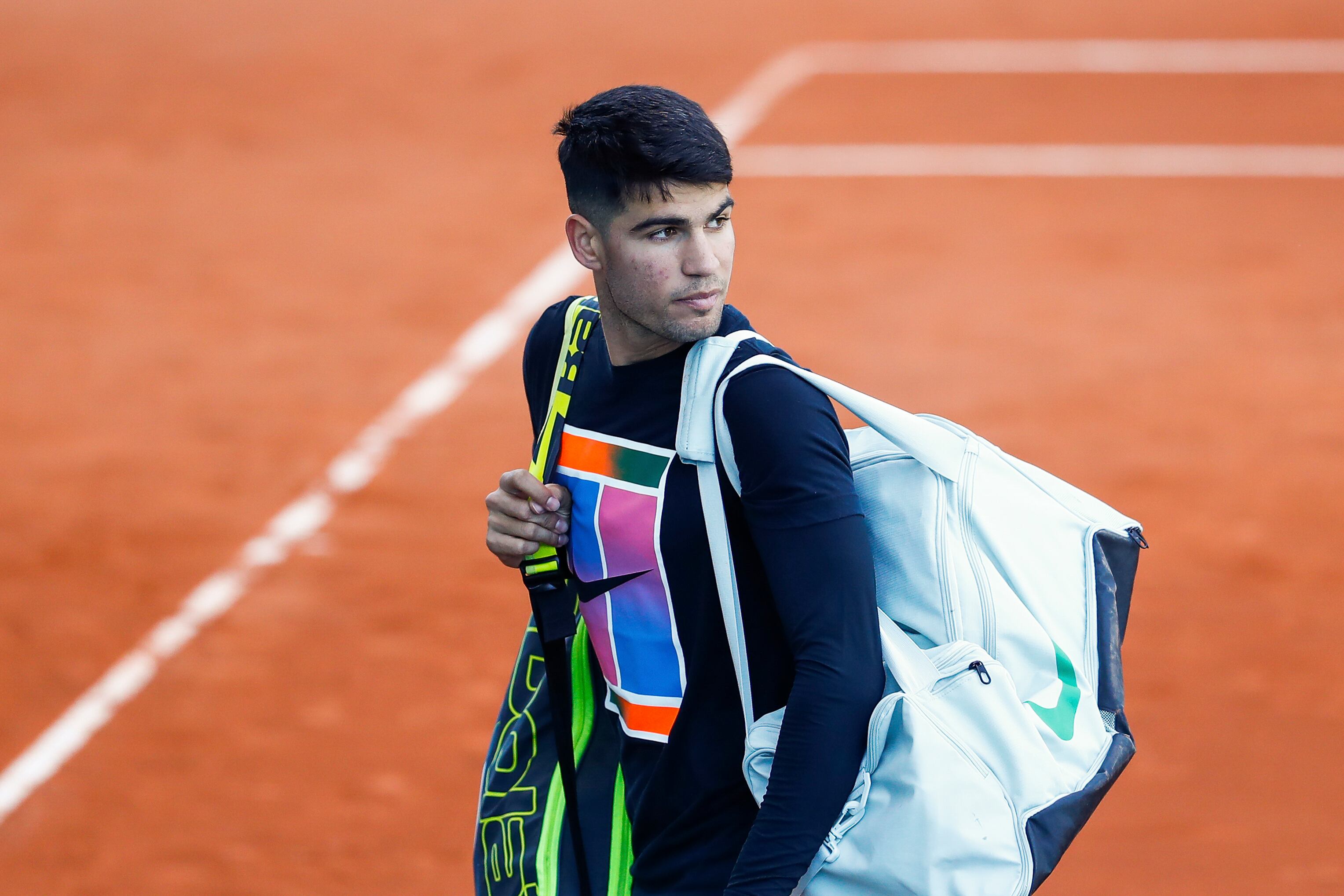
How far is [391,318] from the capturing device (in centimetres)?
909

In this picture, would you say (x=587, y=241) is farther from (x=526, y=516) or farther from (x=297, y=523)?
(x=297, y=523)

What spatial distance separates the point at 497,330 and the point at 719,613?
6.88 meters

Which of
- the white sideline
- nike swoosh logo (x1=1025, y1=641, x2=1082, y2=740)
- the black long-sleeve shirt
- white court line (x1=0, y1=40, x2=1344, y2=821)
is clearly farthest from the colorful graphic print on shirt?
white court line (x1=0, y1=40, x2=1344, y2=821)

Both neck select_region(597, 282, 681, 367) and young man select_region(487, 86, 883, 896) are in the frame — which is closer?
young man select_region(487, 86, 883, 896)

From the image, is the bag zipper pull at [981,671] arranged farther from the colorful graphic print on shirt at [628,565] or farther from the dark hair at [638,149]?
the dark hair at [638,149]

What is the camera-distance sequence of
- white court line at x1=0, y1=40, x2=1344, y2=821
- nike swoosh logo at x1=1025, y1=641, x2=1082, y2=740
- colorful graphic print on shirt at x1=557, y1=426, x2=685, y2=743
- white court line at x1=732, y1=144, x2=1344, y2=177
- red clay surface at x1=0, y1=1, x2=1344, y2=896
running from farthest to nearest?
white court line at x1=732, y1=144, x2=1344, y2=177 → white court line at x1=0, y1=40, x2=1344, y2=821 → red clay surface at x1=0, y1=1, x2=1344, y2=896 → colorful graphic print on shirt at x1=557, y1=426, x2=685, y2=743 → nike swoosh logo at x1=1025, y1=641, x2=1082, y2=740

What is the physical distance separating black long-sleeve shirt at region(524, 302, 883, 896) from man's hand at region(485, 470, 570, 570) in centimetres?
3

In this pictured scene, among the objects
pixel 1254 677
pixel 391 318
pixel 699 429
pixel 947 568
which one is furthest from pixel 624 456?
pixel 391 318

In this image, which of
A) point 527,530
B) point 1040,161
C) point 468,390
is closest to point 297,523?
point 468,390

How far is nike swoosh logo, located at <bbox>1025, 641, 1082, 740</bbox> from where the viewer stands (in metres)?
2.08

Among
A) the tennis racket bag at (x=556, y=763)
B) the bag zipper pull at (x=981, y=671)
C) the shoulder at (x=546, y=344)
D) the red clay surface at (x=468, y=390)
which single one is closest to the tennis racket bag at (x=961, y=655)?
the bag zipper pull at (x=981, y=671)

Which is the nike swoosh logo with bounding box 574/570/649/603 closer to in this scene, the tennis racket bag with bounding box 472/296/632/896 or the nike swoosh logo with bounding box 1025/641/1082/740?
the tennis racket bag with bounding box 472/296/632/896

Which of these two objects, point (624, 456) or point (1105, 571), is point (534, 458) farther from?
point (1105, 571)

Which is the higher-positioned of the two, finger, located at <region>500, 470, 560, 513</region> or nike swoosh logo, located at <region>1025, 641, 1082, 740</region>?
finger, located at <region>500, 470, 560, 513</region>
